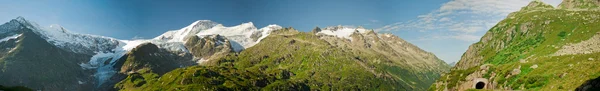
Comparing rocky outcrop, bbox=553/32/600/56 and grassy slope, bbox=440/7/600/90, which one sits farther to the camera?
rocky outcrop, bbox=553/32/600/56

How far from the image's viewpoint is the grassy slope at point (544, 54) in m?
71.1

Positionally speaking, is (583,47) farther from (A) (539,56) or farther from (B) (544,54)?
(A) (539,56)

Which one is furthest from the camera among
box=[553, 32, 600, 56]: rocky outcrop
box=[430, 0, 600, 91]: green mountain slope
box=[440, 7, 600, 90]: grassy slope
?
box=[553, 32, 600, 56]: rocky outcrop

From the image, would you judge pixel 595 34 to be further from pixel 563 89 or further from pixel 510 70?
pixel 563 89

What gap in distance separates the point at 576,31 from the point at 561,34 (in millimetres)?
7075

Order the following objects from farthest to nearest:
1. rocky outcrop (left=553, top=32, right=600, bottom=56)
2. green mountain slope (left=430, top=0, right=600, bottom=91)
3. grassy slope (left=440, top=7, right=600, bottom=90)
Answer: rocky outcrop (left=553, top=32, right=600, bottom=56)
green mountain slope (left=430, top=0, right=600, bottom=91)
grassy slope (left=440, top=7, right=600, bottom=90)

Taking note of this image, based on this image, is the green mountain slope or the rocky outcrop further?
the rocky outcrop

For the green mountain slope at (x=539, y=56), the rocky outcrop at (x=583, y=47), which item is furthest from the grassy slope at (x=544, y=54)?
the rocky outcrop at (x=583, y=47)

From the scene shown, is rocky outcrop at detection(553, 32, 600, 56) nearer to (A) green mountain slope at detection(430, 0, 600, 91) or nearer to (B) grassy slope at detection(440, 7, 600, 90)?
(A) green mountain slope at detection(430, 0, 600, 91)

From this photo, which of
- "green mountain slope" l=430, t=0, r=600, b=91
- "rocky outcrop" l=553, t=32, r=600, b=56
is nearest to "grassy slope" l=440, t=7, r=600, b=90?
"green mountain slope" l=430, t=0, r=600, b=91

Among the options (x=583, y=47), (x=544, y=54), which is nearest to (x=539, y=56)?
(x=544, y=54)

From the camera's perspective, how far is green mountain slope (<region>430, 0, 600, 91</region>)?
2913 inches

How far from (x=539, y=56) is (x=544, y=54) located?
14.8 feet

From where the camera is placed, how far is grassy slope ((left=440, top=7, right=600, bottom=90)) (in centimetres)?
7112
